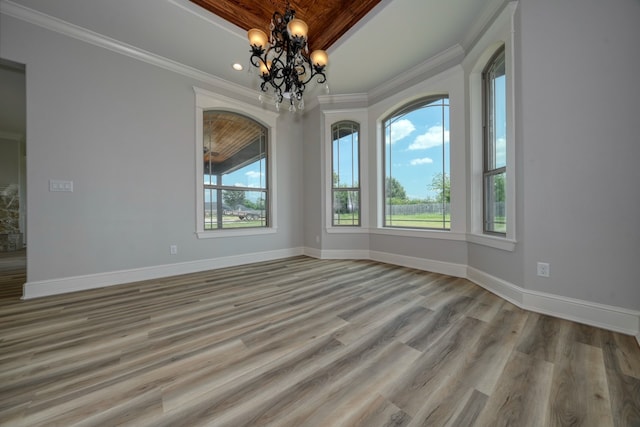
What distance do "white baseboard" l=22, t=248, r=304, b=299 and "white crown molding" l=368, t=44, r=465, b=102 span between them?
3.57m

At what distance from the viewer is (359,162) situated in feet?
14.5

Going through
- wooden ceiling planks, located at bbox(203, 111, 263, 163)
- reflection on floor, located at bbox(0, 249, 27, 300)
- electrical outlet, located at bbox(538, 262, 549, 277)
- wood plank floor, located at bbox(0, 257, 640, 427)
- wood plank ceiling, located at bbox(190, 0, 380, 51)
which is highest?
wood plank ceiling, located at bbox(190, 0, 380, 51)

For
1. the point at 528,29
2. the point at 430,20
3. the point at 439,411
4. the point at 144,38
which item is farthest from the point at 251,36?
the point at 439,411

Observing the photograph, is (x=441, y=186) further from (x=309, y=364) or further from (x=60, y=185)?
(x=60, y=185)

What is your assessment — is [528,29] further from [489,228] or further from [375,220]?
[375,220]

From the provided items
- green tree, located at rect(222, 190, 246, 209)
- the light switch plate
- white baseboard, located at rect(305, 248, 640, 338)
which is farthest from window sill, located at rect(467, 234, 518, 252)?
the light switch plate

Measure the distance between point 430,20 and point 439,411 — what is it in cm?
358

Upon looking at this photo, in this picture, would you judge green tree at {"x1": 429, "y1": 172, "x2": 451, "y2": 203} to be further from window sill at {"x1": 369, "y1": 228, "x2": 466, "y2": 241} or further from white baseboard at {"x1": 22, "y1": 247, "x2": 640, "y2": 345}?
white baseboard at {"x1": 22, "y1": 247, "x2": 640, "y2": 345}

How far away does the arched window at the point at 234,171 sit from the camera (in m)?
3.93

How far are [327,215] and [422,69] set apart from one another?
2.78 metres

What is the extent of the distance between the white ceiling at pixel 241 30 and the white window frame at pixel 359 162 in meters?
0.83

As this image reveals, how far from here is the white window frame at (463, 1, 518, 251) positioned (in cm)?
228

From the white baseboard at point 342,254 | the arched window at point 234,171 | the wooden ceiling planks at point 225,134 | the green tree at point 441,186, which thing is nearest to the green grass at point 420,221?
the green tree at point 441,186

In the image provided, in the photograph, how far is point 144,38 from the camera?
2.95 meters
